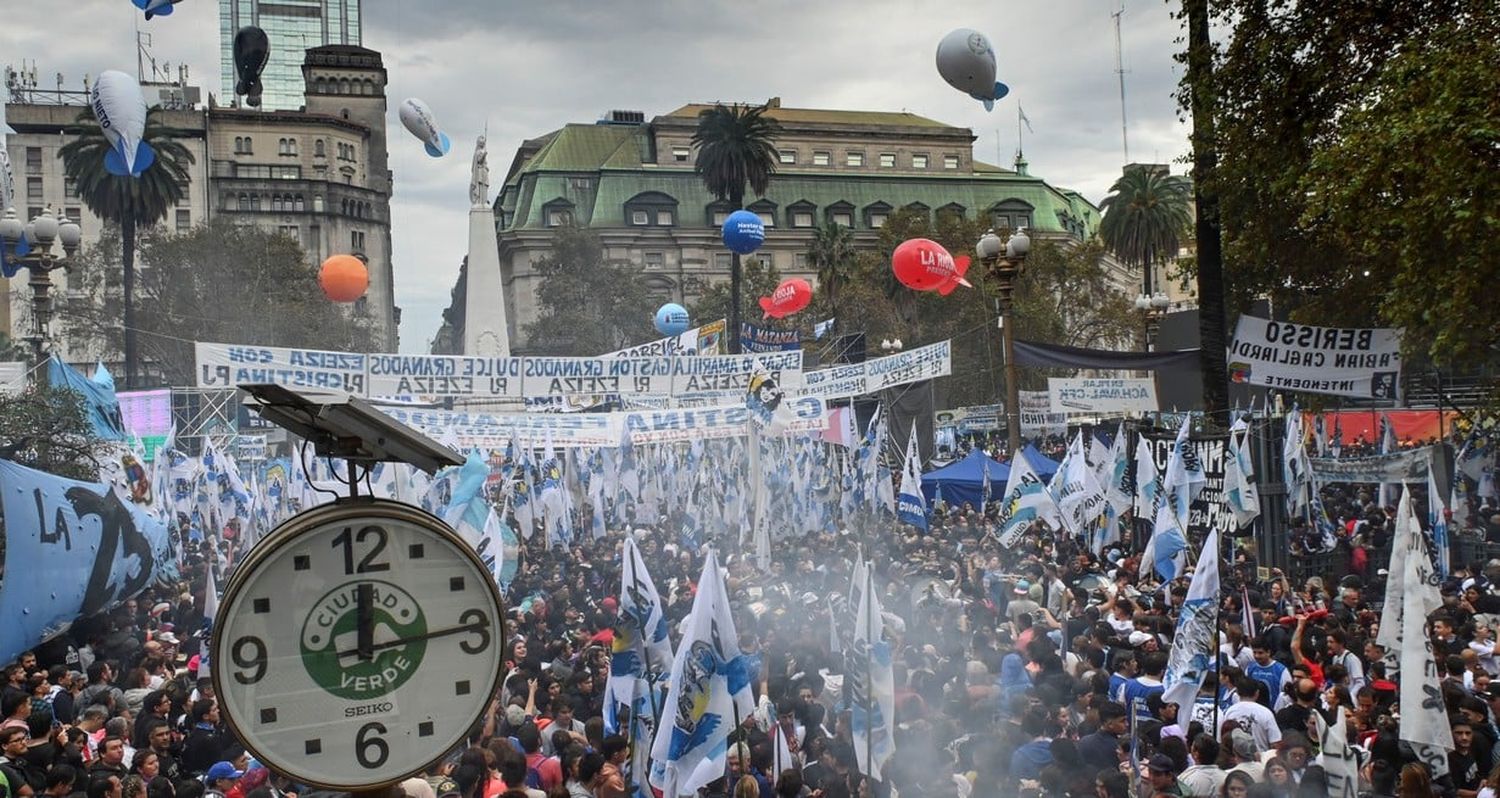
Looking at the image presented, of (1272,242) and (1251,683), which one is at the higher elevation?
(1272,242)

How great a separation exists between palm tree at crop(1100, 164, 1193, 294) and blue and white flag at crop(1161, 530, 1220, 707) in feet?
175

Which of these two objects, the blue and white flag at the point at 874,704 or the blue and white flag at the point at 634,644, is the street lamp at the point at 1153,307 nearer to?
the blue and white flag at the point at 874,704

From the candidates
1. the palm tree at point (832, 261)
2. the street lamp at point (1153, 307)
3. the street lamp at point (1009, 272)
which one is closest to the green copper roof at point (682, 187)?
the palm tree at point (832, 261)

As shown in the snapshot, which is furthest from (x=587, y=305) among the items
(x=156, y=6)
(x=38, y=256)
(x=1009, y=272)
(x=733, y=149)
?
(x=1009, y=272)

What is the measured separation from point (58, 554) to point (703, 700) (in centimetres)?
700

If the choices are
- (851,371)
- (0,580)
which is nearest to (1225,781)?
(0,580)

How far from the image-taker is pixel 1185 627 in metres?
8.46

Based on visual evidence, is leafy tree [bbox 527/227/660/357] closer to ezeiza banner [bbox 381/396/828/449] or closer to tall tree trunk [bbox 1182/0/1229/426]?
ezeiza banner [bbox 381/396/828/449]

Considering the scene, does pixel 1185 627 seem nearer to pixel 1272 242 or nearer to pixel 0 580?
pixel 0 580

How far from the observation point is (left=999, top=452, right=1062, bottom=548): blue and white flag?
666 inches

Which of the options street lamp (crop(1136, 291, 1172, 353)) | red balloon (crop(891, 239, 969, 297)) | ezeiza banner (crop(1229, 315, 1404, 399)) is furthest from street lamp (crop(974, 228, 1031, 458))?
street lamp (crop(1136, 291, 1172, 353))

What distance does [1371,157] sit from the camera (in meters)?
12.1

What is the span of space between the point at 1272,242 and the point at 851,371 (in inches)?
295

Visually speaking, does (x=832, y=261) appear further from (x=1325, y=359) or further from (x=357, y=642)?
(x=357, y=642)
